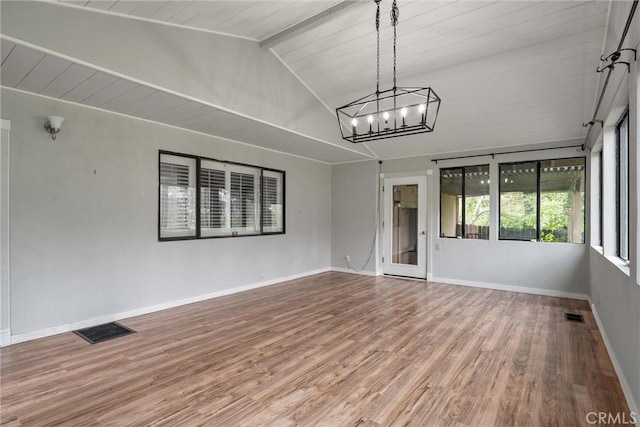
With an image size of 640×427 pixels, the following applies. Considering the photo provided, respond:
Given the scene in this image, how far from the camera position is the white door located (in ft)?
21.5

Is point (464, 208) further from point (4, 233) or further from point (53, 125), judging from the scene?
point (4, 233)

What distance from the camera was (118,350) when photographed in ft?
Answer: 10.4

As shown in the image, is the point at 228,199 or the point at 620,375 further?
the point at 228,199

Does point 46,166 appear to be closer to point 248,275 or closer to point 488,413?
point 248,275

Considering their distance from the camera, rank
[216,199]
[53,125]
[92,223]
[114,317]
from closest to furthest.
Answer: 1. [53,125]
2. [92,223]
3. [114,317]
4. [216,199]

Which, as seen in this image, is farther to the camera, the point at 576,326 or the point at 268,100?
the point at 268,100

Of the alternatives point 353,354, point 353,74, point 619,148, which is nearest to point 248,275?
point 353,354

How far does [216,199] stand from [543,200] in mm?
5343

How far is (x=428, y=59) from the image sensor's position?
419cm

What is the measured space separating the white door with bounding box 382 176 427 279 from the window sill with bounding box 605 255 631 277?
3294 mm

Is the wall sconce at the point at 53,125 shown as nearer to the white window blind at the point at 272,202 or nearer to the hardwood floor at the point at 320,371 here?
the hardwood floor at the point at 320,371

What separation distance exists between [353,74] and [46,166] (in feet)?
12.9

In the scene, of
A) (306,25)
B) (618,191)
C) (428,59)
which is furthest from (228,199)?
(618,191)

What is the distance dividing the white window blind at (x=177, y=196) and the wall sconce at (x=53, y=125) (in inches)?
46.6
